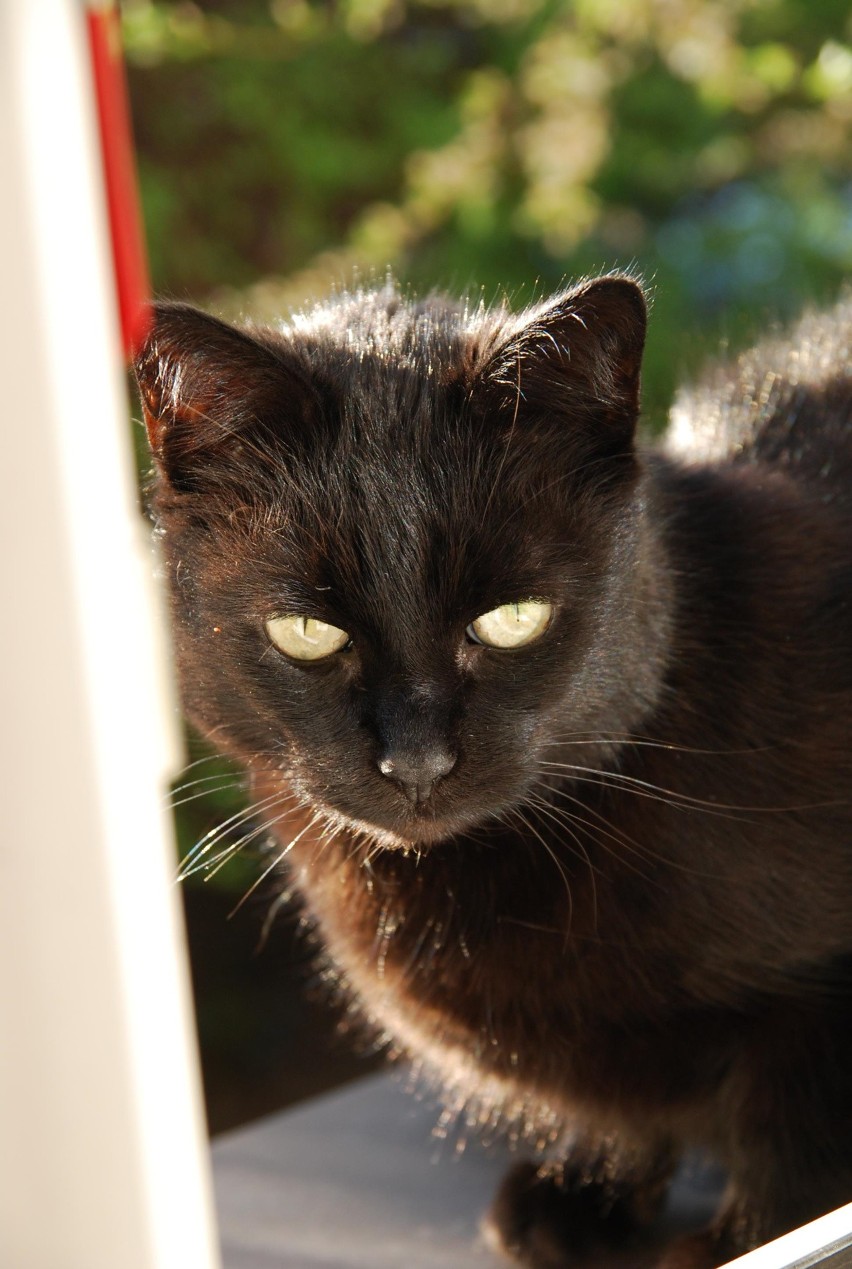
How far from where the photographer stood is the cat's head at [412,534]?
27.8 inches

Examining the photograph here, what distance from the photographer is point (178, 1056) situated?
0.53 metres

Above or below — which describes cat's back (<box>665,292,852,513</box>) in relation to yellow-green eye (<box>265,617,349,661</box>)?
above

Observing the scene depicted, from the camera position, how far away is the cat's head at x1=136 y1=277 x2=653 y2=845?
2.32 feet

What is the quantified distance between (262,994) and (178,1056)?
172 cm

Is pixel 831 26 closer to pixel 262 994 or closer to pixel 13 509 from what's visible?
pixel 262 994

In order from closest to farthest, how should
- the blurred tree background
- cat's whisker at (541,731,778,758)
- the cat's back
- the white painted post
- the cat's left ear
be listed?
the white painted post < the cat's left ear < cat's whisker at (541,731,778,758) < the cat's back < the blurred tree background

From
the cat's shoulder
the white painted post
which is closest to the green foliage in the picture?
the cat's shoulder

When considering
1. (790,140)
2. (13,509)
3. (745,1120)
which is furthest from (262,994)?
(13,509)

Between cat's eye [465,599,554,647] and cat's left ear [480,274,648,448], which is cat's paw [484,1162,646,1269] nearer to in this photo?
cat's eye [465,599,554,647]

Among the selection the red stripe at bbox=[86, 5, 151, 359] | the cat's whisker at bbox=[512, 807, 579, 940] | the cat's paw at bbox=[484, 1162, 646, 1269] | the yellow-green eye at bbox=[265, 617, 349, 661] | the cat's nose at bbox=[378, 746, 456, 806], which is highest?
the red stripe at bbox=[86, 5, 151, 359]

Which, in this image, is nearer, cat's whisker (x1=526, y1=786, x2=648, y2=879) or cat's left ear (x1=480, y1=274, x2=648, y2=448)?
cat's left ear (x1=480, y1=274, x2=648, y2=448)

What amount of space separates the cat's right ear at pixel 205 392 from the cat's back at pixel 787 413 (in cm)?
31

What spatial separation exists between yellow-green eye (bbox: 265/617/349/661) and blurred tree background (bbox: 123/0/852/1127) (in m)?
1.21

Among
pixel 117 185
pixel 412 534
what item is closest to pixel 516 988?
pixel 412 534
